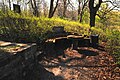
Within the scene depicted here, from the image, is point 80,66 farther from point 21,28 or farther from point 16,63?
point 21,28

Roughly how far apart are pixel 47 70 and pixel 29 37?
3.95 m

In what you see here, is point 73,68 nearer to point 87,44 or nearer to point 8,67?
point 8,67

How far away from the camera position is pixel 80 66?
1014 centimetres

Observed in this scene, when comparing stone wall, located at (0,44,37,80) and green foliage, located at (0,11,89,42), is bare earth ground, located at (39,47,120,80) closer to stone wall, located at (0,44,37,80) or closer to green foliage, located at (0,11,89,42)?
stone wall, located at (0,44,37,80)

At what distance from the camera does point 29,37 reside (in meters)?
12.6

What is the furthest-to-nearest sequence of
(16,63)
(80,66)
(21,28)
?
(21,28) < (80,66) < (16,63)

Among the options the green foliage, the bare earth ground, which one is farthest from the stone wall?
the green foliage

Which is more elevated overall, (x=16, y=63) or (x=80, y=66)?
(x=16, y=63)

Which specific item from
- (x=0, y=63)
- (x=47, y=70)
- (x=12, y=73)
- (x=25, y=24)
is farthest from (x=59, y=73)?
(x=25, y=24)

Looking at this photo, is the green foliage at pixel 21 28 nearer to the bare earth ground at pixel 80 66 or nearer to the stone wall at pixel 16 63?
the bare earth ground at pixel 80 66

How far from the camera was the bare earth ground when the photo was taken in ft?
28.8

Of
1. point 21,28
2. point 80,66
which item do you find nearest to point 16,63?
point 80,66

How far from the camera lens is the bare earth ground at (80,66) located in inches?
345

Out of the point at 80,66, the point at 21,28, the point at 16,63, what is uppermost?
the point at 21,28
